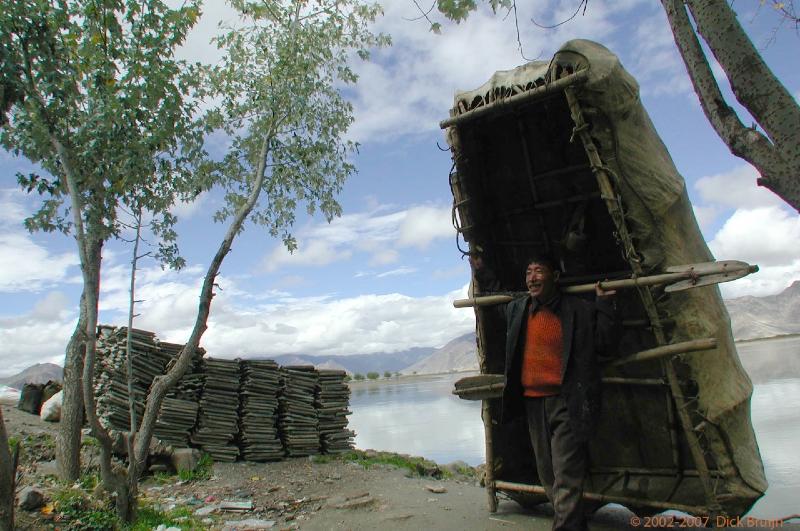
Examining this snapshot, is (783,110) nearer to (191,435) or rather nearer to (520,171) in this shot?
(520,171)

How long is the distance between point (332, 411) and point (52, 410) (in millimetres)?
4991

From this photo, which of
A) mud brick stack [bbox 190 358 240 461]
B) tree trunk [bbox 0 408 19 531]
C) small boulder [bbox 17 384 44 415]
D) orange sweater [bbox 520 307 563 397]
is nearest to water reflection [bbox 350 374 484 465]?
mud brick stack [bbox 190 358 240 461]

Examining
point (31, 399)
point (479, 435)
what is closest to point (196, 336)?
point (31, 399)

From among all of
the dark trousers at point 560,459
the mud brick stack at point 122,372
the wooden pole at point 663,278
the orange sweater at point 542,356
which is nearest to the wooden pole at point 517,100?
the wooden pole at point 663,278

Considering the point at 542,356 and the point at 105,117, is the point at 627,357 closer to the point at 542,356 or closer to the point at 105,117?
the point at 542,356

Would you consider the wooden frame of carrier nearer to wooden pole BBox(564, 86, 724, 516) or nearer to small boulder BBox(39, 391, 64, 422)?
wooden pole BBox(564, 86, 724, 516)

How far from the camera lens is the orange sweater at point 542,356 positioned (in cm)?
375

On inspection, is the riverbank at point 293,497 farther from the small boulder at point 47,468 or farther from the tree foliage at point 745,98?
the tree foliage at point 745,98

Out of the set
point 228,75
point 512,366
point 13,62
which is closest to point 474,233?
point 512,366

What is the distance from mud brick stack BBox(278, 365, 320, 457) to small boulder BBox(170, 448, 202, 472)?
5.01 ft

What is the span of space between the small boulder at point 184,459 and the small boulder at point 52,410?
→ 11.1ft

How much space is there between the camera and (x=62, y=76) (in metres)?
4.49

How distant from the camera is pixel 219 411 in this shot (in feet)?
27.6

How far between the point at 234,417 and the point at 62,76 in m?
5.58
